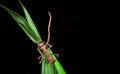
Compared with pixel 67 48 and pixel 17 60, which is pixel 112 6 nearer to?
pixel 67 48

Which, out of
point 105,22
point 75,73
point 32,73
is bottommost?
point 75,73

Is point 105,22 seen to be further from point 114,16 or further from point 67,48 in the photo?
point 67,48

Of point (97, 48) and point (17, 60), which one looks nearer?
point (17, 60)

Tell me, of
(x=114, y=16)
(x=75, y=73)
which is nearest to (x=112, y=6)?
(x=114, y=16)

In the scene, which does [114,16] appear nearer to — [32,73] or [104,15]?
[104,15]

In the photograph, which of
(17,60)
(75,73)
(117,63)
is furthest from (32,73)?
(117,63)

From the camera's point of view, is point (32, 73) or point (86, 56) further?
point (86, 56)

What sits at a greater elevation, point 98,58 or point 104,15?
point 104,15

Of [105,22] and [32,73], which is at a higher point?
[105,22]

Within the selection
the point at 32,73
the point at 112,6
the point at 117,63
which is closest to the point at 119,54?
the point at 117,63
